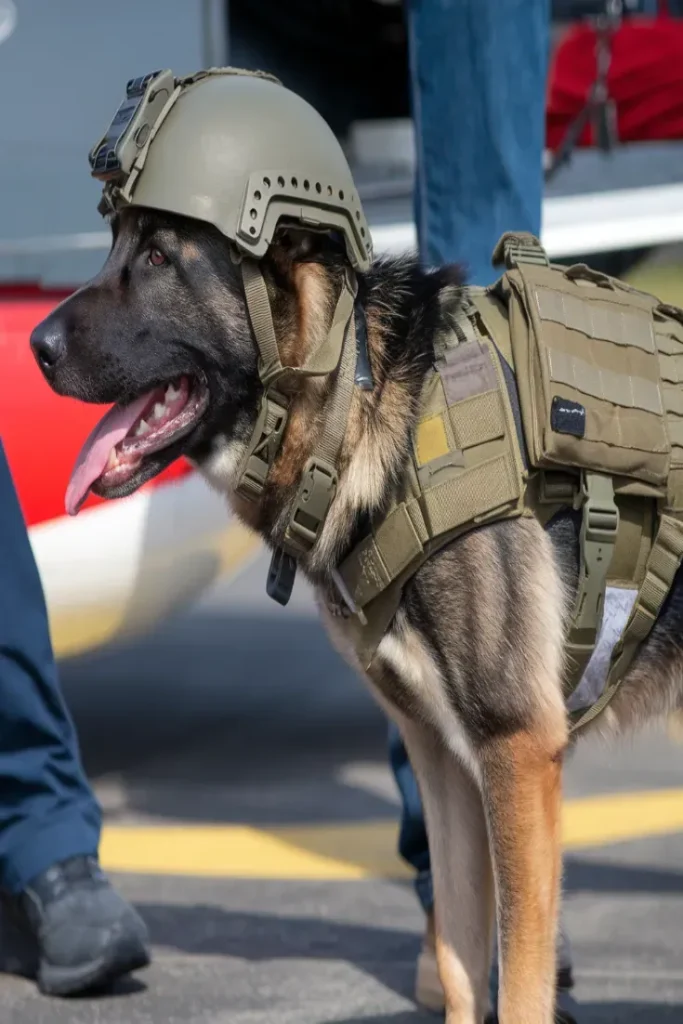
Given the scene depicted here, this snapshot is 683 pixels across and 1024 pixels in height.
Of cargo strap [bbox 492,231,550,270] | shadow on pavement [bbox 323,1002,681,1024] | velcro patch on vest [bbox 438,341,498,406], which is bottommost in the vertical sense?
shadow on pavement [bbox 323,1002,681,1024]

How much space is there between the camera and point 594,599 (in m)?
2.55

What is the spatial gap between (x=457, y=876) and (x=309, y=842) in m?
1.23

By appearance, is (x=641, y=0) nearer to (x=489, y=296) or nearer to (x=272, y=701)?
(x=272, y=701)

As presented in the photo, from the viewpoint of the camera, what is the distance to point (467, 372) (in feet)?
8.31

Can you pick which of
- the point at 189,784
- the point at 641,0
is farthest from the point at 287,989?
the point at 641,0

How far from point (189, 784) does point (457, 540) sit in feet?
7.28

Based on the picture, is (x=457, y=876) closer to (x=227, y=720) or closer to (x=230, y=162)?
(x=230, y=162)

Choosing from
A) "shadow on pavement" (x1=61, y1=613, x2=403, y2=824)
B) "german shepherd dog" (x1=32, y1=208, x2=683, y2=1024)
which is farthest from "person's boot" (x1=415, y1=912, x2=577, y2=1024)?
"shadow on pavement" (x1=61, y1=613, x2=403, y2=824)

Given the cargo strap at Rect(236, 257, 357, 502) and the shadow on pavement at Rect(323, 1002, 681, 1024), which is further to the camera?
the shadow on pavement at Rect(323, 1002, 681, 1024)

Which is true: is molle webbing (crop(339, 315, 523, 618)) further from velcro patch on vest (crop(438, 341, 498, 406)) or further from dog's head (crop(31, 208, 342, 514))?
dog's head (crop(31, 208, 342, 514))

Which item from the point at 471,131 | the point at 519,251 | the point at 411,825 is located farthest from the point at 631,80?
the point at 411,825

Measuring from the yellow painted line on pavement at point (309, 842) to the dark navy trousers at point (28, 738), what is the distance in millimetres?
603

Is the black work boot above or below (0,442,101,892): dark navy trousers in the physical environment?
below

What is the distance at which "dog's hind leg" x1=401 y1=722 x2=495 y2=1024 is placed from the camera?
9.12 ft
